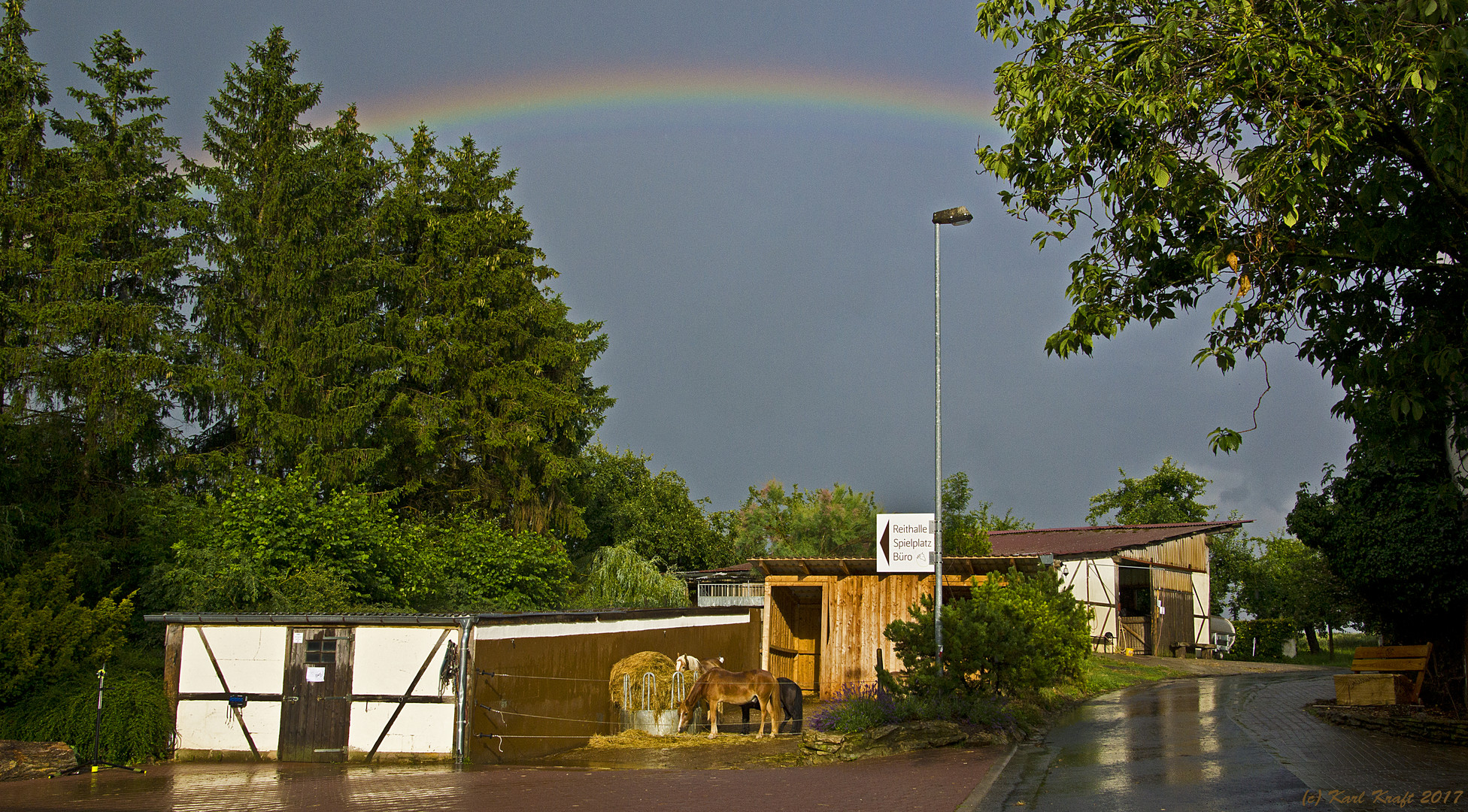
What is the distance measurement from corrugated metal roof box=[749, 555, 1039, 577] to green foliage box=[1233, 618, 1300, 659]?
23829mm

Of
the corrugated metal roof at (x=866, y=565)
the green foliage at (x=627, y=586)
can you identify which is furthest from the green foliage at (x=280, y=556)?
the green foliage at (x=627, y=586)

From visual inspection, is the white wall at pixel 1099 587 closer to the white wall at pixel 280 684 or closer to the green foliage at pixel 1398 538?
the green foliage at pixel 1398 538

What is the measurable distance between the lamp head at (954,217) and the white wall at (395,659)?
11.2m

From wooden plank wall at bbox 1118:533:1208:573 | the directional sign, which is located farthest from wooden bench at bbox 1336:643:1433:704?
wooden plank wall at bbox 1118:533:1208:573

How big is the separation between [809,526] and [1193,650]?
21.4 meters

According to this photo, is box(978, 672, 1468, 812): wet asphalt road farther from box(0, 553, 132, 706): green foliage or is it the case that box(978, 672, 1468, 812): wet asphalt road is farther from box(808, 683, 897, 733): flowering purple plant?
box(0, 553, 132, 706): green foliage

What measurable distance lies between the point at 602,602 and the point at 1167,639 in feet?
66.5

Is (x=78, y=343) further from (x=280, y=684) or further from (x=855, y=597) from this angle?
(x=855, y=597)

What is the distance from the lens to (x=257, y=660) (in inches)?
726

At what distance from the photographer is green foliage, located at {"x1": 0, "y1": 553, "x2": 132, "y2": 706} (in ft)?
57.9

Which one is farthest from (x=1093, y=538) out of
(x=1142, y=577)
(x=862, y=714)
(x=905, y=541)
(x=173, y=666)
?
(x=173, y=666)

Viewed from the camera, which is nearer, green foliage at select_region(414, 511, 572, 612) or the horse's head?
the horse's head

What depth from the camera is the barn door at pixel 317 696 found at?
709 inches

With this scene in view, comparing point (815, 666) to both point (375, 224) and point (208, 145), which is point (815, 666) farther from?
point (208, 145)
